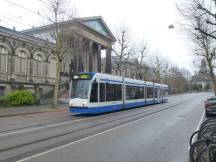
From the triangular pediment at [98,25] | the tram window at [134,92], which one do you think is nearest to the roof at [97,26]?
the triangular pediment at [98,25]

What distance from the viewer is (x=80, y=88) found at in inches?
826

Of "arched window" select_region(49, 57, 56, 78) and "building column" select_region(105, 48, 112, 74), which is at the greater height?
"building column" select_region(105, 48, 112, 74)

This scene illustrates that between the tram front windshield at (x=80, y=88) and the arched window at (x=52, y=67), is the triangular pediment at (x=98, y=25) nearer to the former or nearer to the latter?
the arched window at (x=52, y=67)

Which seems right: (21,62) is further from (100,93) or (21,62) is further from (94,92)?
(94,92)

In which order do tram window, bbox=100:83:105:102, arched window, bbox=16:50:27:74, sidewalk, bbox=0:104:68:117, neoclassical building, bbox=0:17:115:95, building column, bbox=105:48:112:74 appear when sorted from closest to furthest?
1. tram window, bbox=100:83:105:102
2. sidewalk, bbox=0:104:68:117
3. neoclassical building, bbox=0:17:115:95
4. arched window, bbox=16:50:27:74
5. building column, bbox=105:48:112:74

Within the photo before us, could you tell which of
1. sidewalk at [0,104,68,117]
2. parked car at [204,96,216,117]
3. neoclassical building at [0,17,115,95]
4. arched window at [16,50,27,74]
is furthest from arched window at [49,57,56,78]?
parked car at [204,96,216,117]

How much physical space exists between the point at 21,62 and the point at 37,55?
420 cm

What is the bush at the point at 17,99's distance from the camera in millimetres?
30562

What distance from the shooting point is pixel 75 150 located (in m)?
8.94

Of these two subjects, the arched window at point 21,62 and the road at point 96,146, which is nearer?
the road at point 96,146

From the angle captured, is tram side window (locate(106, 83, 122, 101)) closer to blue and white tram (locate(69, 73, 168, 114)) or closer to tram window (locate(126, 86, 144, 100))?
blue and white tram (locate(69, 73, 168, 114))

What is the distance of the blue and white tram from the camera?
20500 mm

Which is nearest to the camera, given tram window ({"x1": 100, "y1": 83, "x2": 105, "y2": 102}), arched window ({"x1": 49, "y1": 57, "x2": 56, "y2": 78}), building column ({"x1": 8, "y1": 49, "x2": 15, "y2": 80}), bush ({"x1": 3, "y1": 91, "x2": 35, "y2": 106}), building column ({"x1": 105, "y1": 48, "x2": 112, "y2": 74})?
tram window ({"x1": 100, "y1": 83, "x2": 105, "y2": 102})

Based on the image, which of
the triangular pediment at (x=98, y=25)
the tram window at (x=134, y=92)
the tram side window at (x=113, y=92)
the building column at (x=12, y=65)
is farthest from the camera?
the triangular pediment at (x=98, y=25)
